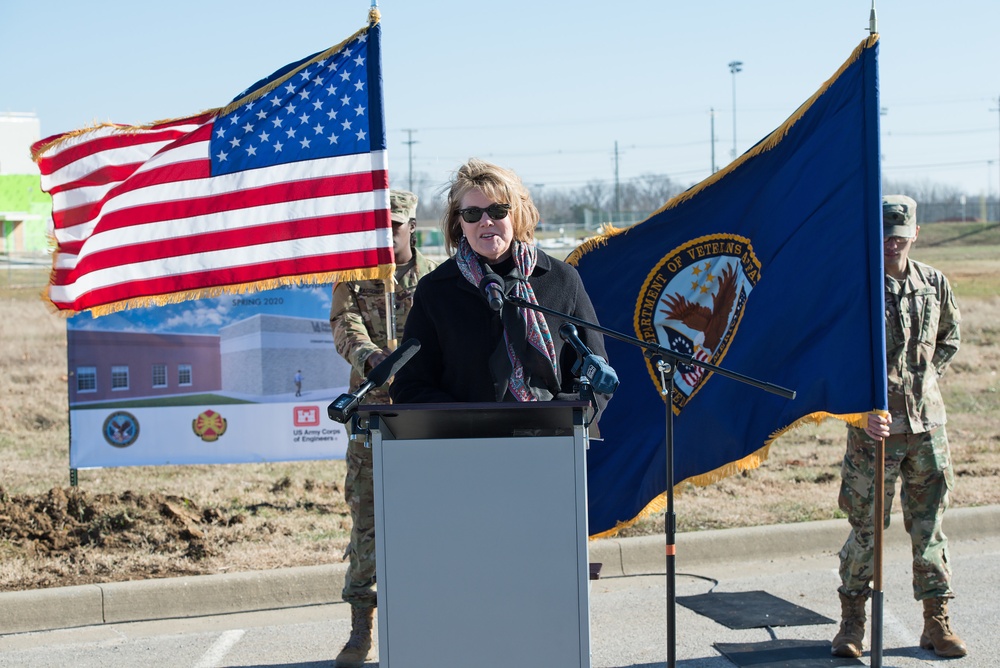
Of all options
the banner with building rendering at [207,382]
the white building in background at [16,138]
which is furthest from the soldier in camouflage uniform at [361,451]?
the white building in background at [16,138]

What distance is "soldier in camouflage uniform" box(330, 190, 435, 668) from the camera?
534 cm

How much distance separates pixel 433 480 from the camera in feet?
10.3

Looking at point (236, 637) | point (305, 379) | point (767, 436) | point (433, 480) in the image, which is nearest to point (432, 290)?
point (433, 480)

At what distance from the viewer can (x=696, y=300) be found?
5645mm

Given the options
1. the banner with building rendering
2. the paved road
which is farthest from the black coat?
the banner with building rendering

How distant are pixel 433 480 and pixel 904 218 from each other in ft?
10.3

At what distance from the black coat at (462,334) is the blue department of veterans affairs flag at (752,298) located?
4.14 ft

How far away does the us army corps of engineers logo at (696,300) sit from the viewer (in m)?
5.43

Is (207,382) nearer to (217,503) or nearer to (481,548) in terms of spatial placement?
(217,503)

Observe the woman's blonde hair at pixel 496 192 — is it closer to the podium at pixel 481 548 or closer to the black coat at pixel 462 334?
the black coat at pixel 462 334

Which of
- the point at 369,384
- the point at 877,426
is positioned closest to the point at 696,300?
the point at 877,426

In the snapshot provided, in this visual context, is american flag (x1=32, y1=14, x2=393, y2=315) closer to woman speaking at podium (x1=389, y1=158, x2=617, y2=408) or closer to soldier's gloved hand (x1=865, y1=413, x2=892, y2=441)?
woman speaking at podium (x1=389, y1=158, x2=617, y2=408)

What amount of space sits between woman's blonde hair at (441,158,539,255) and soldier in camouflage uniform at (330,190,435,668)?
1153mm

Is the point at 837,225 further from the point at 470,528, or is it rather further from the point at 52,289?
the point at 52,289
